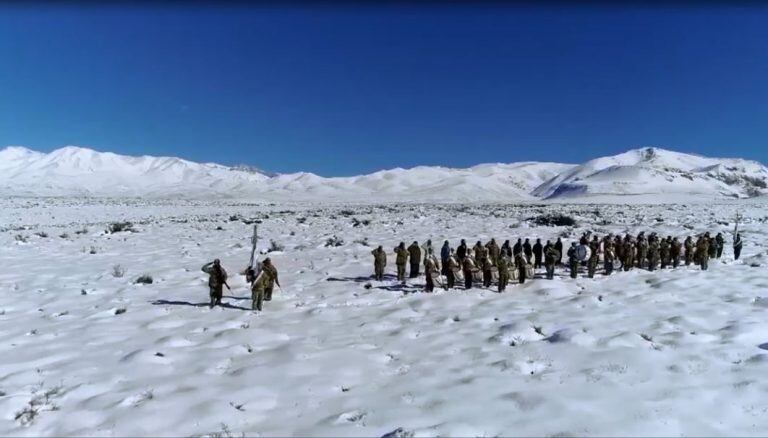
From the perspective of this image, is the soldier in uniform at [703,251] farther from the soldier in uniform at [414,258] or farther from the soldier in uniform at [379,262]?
the soldier in uniform at [379,262]

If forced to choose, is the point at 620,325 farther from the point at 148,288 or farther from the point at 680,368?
the point at 148,288

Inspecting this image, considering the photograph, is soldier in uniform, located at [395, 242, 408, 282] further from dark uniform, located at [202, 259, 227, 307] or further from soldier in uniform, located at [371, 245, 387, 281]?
dark uniform, located at [202, 259, 227, 307]

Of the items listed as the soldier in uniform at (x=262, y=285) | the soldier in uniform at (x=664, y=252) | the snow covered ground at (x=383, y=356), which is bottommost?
the snow covered ground at (x=383, y=356)

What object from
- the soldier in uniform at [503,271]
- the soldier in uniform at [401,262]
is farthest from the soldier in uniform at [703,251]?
the soldier in uniform at [401,262]

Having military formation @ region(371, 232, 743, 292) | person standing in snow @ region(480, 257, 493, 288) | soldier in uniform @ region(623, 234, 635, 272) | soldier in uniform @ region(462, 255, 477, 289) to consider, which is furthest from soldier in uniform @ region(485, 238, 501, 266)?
soldier in uniform @ region(623, 234, 635, 272)

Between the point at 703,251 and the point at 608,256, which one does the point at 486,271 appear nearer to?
the point at 608,256

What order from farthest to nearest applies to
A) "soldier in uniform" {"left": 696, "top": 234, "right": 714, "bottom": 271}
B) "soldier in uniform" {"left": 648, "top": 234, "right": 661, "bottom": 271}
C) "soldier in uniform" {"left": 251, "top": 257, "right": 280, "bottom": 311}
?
"soldier in uniform" {"left": 648, "top": 234, "right": 661, "bottom": 271} < "soldier in uniform" {"left": 696, "top": 234, "right": 714, "bottom": 271} < "soldier in uniform" {"left": 251, "top": 257, "right": 280, "bottom": 311}

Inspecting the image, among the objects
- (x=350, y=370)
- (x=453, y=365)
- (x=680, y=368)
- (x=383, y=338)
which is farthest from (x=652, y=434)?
(x=383, y=338)

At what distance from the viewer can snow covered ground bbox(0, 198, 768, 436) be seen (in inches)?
271

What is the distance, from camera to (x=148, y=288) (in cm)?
1538

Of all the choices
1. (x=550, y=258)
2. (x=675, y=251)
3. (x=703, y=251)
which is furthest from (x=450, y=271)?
(x=703, y=251)

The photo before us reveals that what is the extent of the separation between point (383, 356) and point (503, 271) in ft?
20.7

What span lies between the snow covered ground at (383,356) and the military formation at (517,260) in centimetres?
70

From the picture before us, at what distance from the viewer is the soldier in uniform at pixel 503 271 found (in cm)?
1473
